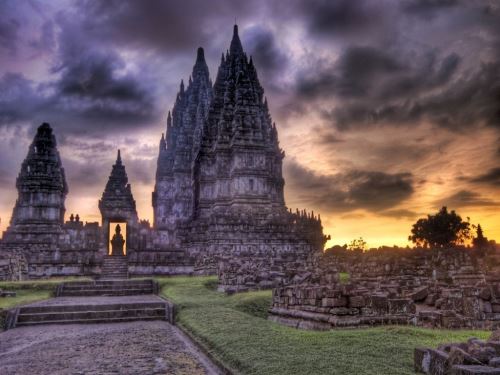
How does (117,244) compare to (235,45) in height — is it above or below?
below

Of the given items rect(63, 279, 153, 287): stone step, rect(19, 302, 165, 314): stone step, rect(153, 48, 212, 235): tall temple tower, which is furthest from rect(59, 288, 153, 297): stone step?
rect(153, 48, 212, 235): tall temple tower

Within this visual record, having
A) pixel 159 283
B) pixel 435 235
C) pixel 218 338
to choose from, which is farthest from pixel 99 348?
pixel 435 235

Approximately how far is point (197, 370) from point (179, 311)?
6688 mm

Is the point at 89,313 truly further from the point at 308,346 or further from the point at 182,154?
the point at 182,154

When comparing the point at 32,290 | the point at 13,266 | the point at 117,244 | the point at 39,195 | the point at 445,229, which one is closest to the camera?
the point at 32,290

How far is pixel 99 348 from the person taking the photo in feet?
31.6

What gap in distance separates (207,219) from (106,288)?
17.5 meters

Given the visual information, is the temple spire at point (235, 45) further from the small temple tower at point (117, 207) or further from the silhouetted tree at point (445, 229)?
the silhouetted tree at point (445, 229)

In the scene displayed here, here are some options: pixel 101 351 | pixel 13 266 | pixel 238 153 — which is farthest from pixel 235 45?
pixel 101 351

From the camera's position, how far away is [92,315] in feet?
47.5

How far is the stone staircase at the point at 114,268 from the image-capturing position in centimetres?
2641

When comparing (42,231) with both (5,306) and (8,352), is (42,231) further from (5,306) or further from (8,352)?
(8,352)

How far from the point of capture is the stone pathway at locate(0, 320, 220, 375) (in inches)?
304

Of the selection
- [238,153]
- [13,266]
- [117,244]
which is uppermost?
[238,153]
